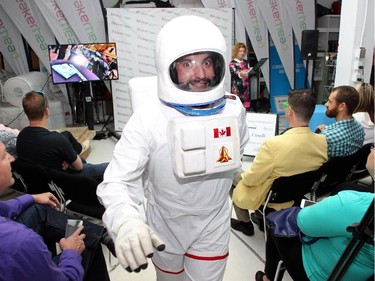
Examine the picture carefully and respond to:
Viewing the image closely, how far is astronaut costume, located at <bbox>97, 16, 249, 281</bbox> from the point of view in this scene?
111 cm

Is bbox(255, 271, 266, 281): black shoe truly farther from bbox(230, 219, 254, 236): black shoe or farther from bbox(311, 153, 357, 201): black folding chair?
bbox(311, 153, 357, 201): black folding chair

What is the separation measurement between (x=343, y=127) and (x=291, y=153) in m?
0.77

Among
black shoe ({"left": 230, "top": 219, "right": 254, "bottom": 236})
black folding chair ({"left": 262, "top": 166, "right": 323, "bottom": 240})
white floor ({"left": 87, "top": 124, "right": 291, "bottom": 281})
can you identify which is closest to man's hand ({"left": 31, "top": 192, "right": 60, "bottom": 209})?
white floor ({"left": 87, "top": 124, "right": 291, "bottom": 281})

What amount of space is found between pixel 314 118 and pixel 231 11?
2.93m

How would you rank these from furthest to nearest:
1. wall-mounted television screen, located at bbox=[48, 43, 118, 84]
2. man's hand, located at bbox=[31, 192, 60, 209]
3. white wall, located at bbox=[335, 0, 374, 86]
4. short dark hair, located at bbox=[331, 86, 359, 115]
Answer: wall-mounted television screen, located at bbox=[48, 43, 118, 84]
white wall, located at bbox=[335, 0, 374, 86]
short dark hair, located at bbox=[331, 86, 359, 115]
man's hand, located at bbox=[31, 192, 60, 209]

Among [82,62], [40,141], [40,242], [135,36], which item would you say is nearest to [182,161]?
[40,242]

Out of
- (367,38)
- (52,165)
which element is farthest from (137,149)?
(367,38)

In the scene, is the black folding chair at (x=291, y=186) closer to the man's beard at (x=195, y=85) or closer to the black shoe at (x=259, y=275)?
the black shoe at (x=259, y=275)

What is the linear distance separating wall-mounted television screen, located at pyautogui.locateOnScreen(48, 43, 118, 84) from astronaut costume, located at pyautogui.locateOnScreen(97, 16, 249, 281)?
3776mm

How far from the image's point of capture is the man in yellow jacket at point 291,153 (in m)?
1.98

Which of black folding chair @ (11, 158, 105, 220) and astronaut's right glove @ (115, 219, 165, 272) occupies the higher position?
astronaut's right glove @ (115, 219, 165, 272)

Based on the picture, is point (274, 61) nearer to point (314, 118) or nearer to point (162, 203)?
point (314, 118)

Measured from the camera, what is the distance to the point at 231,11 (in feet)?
18.2

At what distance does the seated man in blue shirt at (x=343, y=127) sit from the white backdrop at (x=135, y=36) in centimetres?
287
